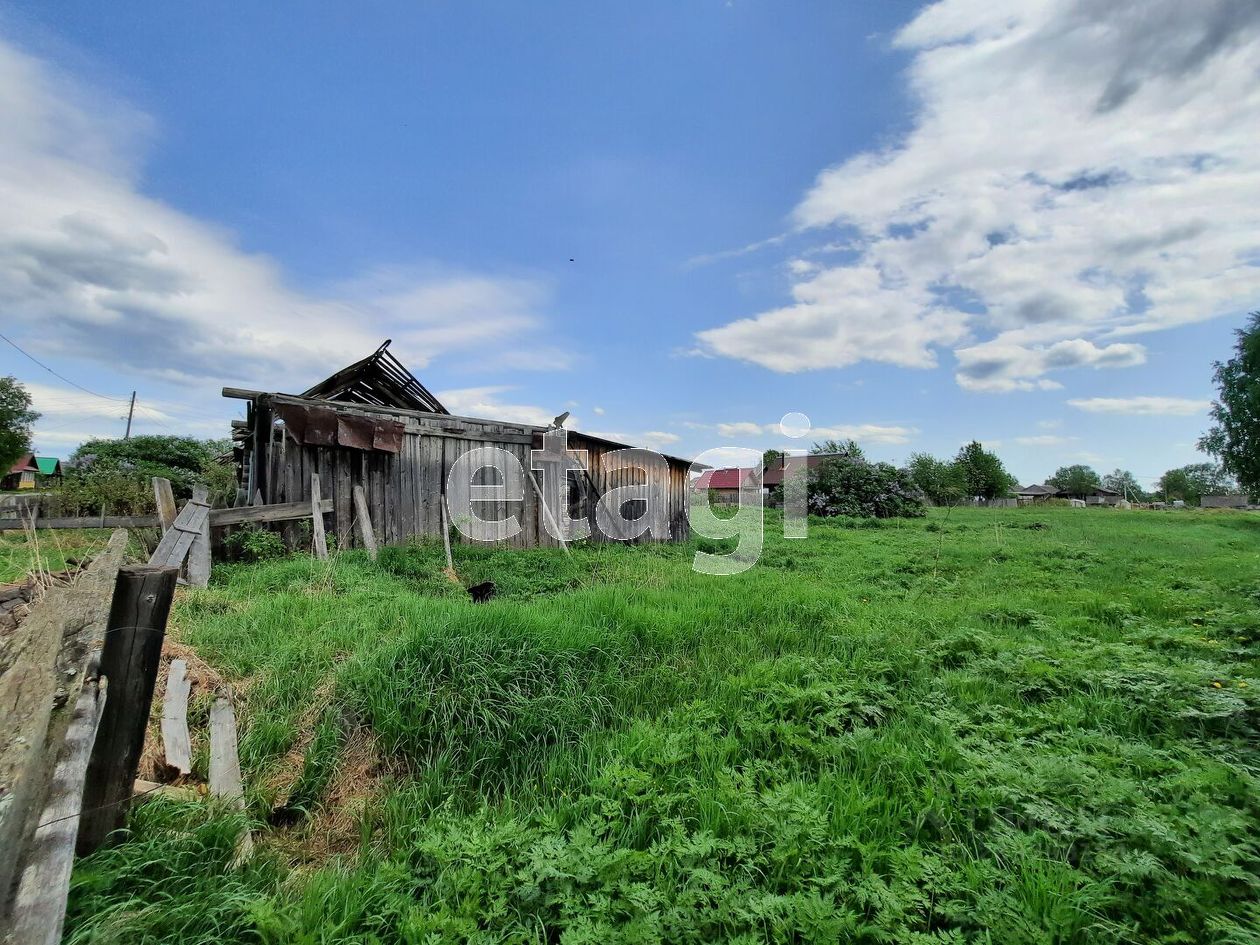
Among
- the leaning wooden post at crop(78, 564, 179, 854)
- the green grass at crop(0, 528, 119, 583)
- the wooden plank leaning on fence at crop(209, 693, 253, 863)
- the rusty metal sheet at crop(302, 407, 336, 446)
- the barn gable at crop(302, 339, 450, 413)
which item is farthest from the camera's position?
the barn gable at crop(302, 339, 450, 413)

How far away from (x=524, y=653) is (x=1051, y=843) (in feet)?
11.1

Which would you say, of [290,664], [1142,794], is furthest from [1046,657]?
[290,664]

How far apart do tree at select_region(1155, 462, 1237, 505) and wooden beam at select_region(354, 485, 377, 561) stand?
303 feet

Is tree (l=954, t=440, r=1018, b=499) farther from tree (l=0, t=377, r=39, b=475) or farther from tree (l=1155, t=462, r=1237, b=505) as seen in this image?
tree (l=0, t=377, r=39, b=475)

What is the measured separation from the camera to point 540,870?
2.31 metres

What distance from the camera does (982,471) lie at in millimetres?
53469

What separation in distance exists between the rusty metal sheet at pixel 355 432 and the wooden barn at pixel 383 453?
0.02 meters

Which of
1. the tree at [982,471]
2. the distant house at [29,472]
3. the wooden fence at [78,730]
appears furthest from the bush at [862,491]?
the distant house at [29,472]

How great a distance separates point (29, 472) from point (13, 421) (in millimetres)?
12286

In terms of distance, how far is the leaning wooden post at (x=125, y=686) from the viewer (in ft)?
7.84

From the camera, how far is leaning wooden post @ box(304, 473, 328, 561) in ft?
27.9

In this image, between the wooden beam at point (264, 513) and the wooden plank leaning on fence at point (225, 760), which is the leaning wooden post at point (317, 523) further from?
the wooden plank leaning on fence at point (225, 760)

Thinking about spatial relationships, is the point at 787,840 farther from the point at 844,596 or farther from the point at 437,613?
the point at 844,596

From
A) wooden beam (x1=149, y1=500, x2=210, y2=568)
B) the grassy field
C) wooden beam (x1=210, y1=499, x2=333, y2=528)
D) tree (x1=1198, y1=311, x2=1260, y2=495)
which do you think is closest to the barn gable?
wooden beam (x1=210, y1=499, x2=333, y2=528)
